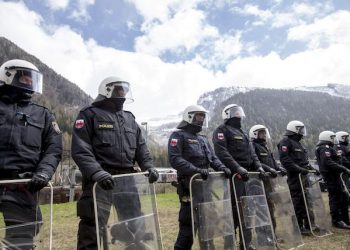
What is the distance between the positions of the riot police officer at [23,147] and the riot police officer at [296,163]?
6.05 m

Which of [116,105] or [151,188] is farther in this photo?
[116,105]

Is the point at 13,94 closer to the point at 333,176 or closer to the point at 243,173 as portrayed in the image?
the point at 243,173

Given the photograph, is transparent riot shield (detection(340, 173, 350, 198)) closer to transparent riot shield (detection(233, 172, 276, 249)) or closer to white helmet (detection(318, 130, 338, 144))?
white helmet (detection(318, 130, 338, 144))

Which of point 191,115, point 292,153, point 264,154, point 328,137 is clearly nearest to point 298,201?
point 292,153

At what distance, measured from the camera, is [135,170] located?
15.3 feet

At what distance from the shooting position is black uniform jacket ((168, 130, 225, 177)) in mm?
5879

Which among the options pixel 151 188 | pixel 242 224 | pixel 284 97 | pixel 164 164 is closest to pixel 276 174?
pixel 242 224

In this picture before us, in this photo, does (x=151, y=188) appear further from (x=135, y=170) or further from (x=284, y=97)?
(x=284, y=97)

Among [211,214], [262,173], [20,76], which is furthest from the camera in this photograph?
[262,173]

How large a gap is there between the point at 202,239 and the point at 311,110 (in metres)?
160

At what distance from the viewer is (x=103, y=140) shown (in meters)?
4.43

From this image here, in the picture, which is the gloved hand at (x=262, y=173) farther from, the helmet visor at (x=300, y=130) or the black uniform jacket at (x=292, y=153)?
the helmet visor at (x=300, y=130)

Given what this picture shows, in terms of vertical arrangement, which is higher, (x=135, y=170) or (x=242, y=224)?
(x=135, y=170)

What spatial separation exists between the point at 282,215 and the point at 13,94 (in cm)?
521
